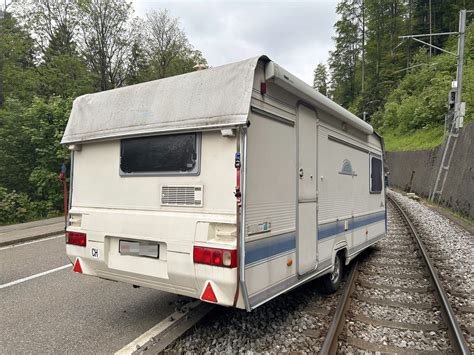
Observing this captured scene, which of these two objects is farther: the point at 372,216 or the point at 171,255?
the point at 372,216

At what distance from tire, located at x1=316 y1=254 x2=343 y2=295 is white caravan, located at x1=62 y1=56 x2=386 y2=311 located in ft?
1.78

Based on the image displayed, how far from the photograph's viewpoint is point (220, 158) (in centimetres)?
324

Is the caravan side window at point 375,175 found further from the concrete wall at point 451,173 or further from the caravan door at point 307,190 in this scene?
the concrete wall at point 451,173

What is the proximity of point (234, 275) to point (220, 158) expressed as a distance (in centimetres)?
106

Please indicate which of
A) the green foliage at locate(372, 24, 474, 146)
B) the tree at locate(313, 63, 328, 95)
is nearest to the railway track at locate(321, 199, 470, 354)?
the green foliage at locate(372, 24, 474, 146)

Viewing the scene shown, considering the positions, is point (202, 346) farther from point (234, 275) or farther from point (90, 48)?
point (90, 48)

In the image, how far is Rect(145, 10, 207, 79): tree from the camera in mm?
29844

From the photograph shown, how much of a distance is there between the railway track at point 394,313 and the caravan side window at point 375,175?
5.07ft

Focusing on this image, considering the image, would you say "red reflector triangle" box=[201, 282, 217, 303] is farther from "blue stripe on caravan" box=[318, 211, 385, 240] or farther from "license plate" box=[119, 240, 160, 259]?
"blue stripe on caravan" box=[318, 211, 385, 240]

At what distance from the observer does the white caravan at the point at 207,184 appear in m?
3.15

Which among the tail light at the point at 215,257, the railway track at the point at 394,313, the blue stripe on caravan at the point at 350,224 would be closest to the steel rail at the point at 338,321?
the railway track at the point at 394,313

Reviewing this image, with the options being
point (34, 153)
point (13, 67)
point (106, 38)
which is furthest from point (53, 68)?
point (34, 153)

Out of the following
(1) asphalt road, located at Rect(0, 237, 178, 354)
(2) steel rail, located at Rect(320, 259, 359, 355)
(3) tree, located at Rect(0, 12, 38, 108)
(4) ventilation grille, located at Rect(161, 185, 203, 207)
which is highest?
(3) tree, located at Rect(0, 12, 38, 108)

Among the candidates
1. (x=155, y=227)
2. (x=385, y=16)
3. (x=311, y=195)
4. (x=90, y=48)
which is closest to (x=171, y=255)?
(x=155, y=227)
